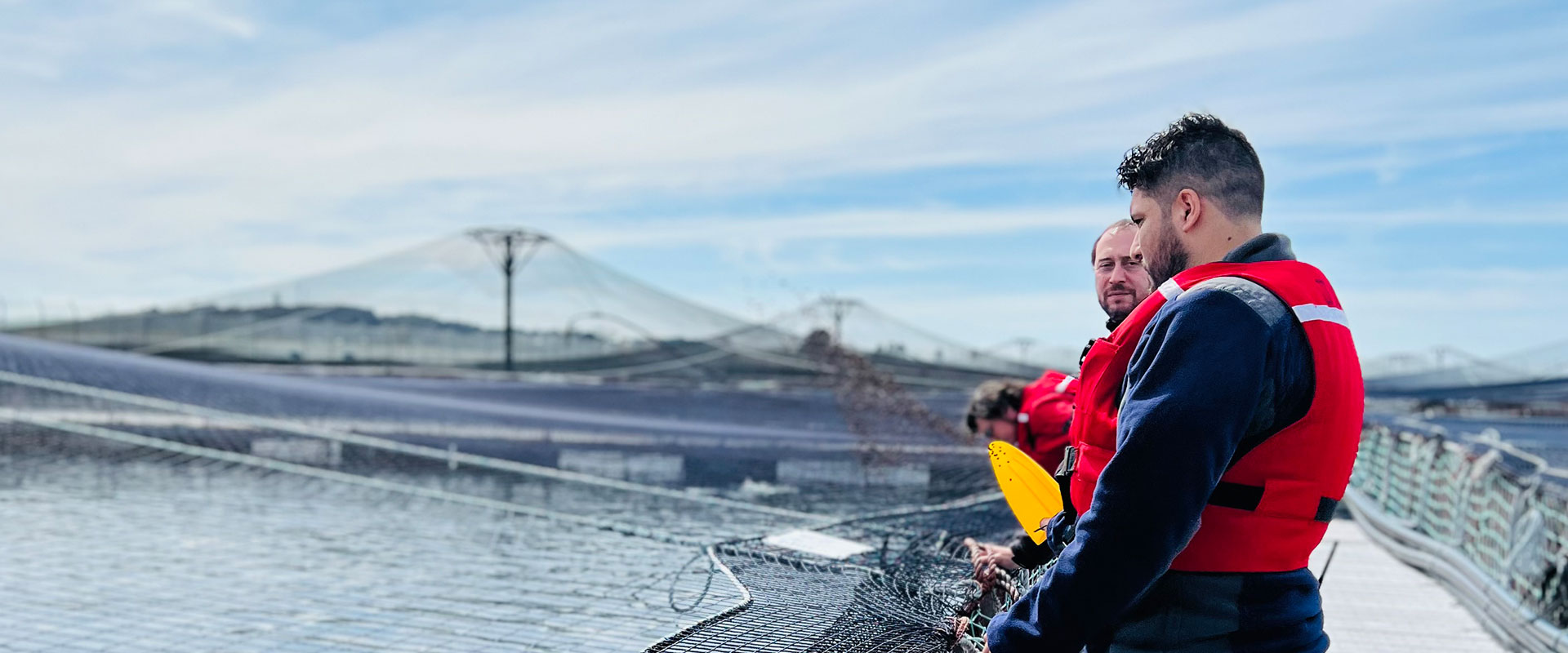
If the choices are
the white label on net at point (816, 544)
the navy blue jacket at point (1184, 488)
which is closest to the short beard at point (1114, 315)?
the navy blue jacket at point (1184, 488)

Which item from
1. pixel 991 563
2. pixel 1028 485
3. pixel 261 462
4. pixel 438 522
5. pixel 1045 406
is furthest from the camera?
pixel 261 462

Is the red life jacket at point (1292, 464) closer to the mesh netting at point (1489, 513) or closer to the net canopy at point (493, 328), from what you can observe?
the mesh netting at point (1489, 513)

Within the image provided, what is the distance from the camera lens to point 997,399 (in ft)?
12.3

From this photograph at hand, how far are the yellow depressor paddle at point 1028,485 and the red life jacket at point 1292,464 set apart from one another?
41cm

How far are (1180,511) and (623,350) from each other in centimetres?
2251

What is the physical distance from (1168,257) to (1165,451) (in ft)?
1.11

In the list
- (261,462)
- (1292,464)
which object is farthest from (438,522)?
(1292,464)

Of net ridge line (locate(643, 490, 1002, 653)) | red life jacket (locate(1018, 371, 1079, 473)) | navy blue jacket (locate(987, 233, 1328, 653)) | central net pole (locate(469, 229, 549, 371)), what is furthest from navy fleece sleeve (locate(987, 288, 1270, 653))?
central net pole (locate(469, 229, 549, 371))

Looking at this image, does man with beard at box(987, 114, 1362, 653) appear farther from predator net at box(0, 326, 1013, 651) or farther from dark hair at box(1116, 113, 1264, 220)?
predator net at box(0, 326, 1013, 651)

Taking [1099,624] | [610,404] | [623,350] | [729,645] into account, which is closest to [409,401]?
[610,404]

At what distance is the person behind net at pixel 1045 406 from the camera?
2284mm

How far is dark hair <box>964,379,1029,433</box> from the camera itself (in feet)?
12.3

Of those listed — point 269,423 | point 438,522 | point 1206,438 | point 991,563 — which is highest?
Answer: point 1206,438

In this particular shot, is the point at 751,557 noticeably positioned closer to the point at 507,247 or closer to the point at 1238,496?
the point at 1238,496
